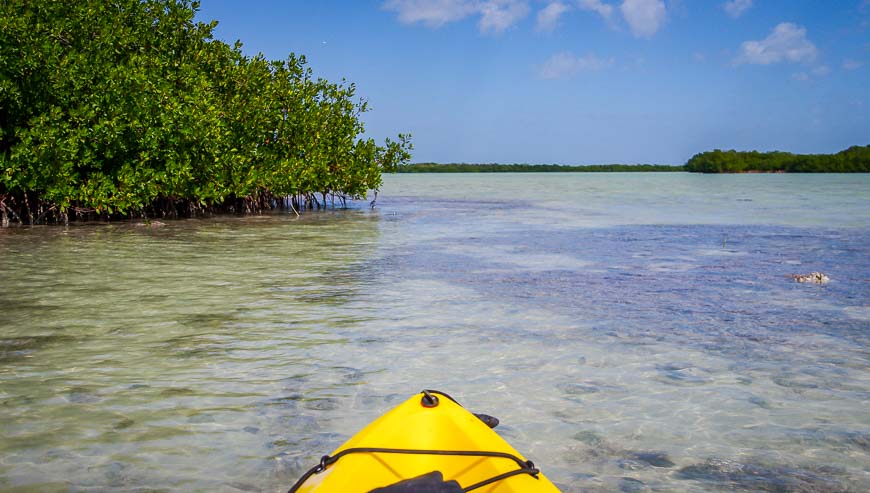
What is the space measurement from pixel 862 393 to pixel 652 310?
292 centimetres

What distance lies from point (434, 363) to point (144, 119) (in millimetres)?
12947

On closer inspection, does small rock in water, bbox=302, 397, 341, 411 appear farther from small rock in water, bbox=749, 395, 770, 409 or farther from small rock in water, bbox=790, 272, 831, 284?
small rock in water, bbox=790, 272, 831, 284

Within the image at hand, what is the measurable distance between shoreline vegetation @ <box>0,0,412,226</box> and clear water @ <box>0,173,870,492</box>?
12.7 ft

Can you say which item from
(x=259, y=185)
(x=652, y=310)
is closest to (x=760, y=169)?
(x=259, y=185)

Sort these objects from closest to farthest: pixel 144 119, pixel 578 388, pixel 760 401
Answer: pixel 760 401 → pixel 578 388 → pixel 144 119

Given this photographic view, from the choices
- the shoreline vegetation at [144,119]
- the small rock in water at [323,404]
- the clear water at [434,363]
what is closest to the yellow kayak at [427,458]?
the clear water at [434,363]

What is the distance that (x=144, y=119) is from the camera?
53.9 ft

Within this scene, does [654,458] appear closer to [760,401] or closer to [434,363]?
[760,401]

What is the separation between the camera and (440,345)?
6434mm

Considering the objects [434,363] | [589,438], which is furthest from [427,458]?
[434,363]

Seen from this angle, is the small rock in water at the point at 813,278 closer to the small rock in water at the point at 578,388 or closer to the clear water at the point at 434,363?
the clear water at the point at 434,363

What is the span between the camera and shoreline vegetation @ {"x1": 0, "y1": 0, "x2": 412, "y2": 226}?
49.5ft

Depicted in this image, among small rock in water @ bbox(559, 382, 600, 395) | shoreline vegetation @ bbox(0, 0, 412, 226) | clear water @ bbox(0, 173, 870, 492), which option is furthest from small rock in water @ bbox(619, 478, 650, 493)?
shoreline vegetation @ bbox(0, 0, 412, 226)

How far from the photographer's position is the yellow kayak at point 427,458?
110 inches
